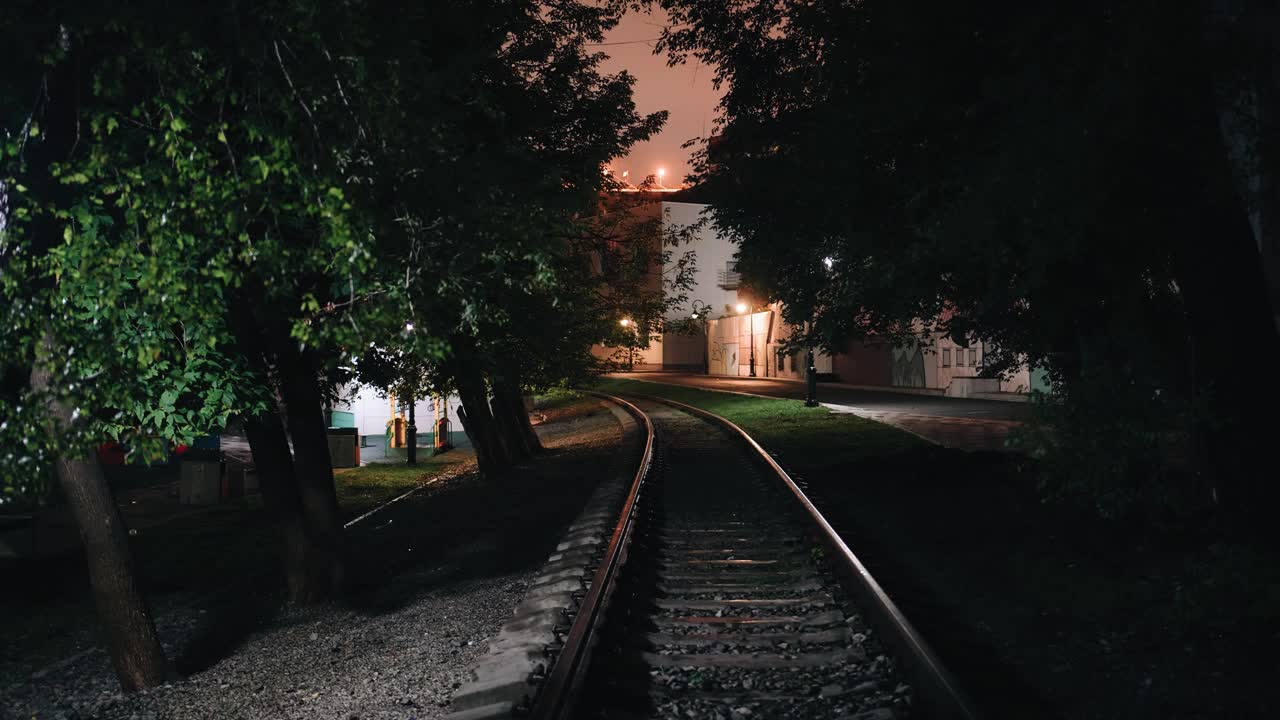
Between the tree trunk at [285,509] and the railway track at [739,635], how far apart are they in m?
2.88

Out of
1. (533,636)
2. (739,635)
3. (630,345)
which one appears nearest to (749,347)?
(630,345)

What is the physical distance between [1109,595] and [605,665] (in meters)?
4.17

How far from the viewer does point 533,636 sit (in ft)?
18.5

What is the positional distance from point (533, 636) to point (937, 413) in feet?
70.9

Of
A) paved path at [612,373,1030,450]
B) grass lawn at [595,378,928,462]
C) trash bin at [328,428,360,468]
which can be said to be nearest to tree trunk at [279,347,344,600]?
paved path at [612,373,1030,450]

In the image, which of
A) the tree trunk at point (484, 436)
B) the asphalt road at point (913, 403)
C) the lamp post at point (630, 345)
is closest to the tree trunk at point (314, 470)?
the tree trunk at point (484, 436)

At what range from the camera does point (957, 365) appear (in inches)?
1419

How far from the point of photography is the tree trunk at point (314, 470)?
326 inches

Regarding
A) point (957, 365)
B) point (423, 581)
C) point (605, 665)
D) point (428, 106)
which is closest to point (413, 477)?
point (423, 581)

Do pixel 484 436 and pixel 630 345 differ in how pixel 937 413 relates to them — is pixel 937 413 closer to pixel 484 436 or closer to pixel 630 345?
pixel 630 345

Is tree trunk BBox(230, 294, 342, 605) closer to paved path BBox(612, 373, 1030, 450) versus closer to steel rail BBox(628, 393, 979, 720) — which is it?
steel rail BBox(628, 393, 979, 720)

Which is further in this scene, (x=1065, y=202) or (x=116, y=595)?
(x=116, y=595)

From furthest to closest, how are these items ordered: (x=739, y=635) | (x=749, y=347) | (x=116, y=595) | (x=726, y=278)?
(x=726, y=278) < (x=749, y=347) < (x=116, y=595) < (x=739, y=635)

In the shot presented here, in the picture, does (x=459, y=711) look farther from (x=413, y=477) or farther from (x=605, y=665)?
(x=413, y=477)
